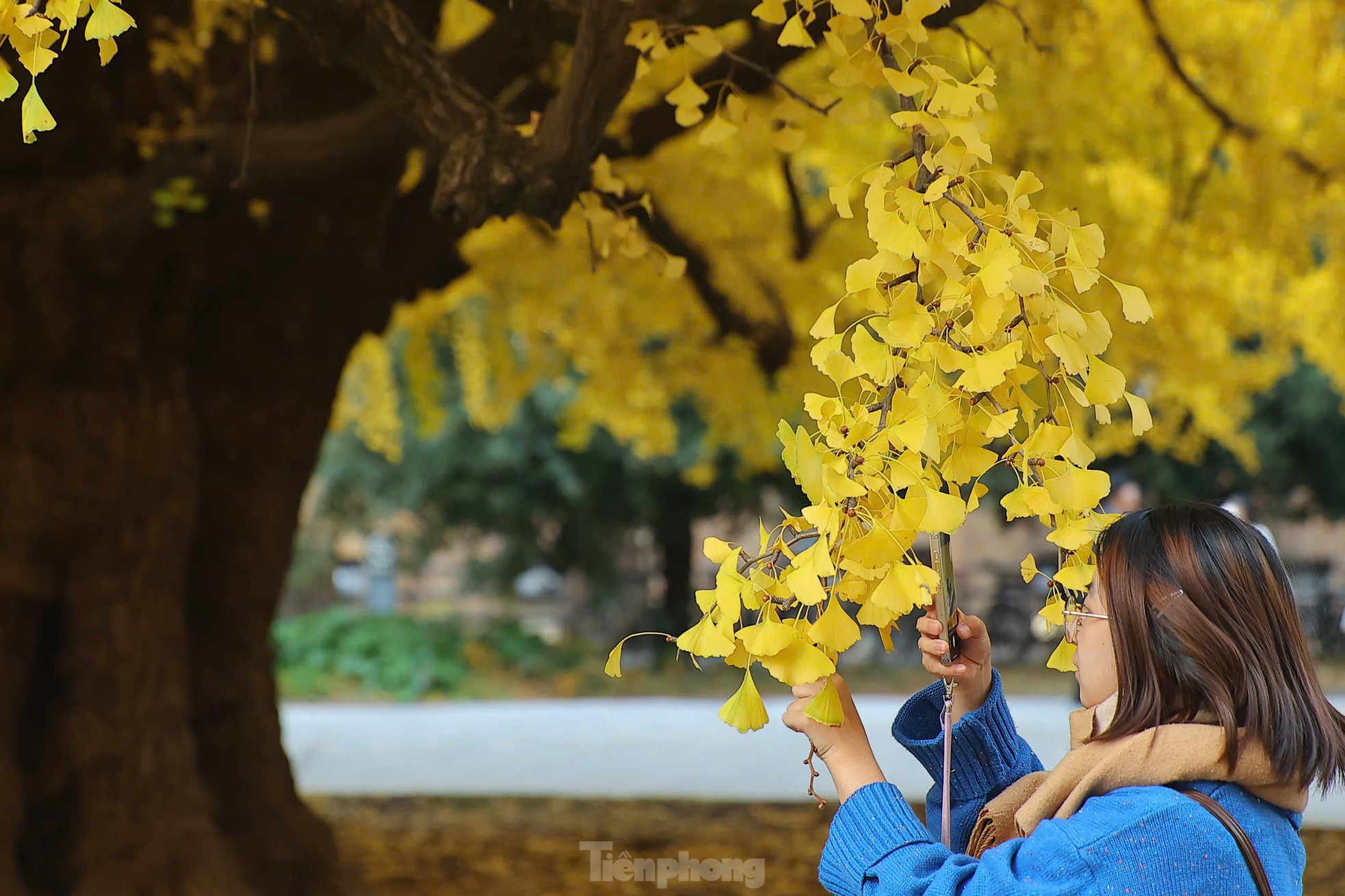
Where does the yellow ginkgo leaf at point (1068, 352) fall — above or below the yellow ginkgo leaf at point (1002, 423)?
above

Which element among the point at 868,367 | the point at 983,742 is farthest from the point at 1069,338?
the point at 983,742

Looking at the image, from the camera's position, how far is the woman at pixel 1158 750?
1.33 meters

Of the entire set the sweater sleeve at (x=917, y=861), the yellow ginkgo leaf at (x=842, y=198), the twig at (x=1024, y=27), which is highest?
the twig at (x=1024, y=27)

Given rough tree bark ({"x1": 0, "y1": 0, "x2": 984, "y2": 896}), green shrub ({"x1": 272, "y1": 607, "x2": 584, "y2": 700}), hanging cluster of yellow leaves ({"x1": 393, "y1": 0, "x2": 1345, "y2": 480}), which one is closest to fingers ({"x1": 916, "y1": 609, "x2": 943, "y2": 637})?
rough tree bark ({"x1": 0, "y1": 0, "x2": 984, "y2": 896})

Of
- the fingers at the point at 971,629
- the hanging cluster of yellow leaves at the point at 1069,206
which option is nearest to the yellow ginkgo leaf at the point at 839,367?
the fingers at the point at 971,629

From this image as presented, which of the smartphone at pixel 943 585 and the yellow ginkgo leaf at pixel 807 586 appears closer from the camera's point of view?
the yellow ginkgo leaf at pixel 807 586

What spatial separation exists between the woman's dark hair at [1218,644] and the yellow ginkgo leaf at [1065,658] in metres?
0.27

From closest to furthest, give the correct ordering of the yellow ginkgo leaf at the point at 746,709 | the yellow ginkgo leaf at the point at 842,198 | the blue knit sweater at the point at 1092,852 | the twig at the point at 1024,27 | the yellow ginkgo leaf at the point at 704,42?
the blue knit sweater at the point at 1092,852, the yellow ginkgo leaf at the point at 746,709, the yellow ginkgo leaf at the point at 842,198, the yellow ginkgo leaf at the point at 704,42, the twig at the point at 1024,27

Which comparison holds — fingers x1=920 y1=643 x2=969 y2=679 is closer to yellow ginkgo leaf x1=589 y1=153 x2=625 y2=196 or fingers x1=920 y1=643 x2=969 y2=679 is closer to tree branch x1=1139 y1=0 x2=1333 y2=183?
yellow ginkgo leaf x1=589 y1=153 x2=625 y2=196

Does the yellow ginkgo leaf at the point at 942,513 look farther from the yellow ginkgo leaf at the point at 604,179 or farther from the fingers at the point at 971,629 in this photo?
the yellow ginkgo leaf at the point at 604,179

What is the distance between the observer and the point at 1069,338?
1.53 metres

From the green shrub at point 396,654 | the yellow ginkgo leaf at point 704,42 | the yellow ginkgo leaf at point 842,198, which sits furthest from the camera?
the green shrub at point 396,654

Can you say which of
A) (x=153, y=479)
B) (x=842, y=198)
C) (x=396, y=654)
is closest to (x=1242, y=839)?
(x=842, y=198)

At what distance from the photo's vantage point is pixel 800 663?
140 centimetres
